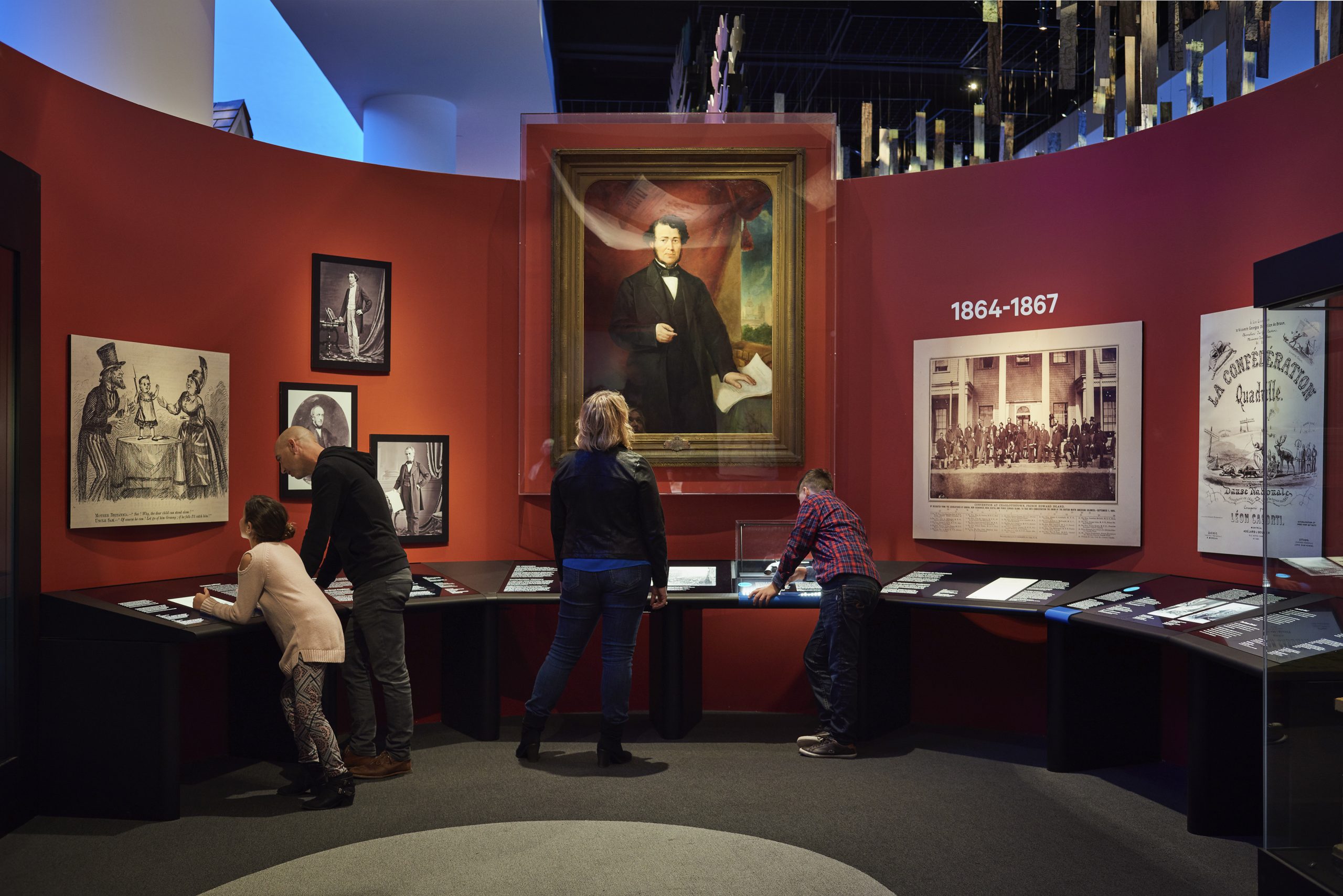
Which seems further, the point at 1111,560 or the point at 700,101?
the point at 700,101

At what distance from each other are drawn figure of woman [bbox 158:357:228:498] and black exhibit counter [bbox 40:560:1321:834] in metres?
0.49

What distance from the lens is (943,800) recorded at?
4363mm

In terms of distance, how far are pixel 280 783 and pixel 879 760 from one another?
3.00m

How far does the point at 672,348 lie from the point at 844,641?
2141 millimetres

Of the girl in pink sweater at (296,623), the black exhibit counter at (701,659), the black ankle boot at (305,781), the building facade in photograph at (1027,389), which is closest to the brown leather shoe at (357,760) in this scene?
the black ankle boot at (305,781)

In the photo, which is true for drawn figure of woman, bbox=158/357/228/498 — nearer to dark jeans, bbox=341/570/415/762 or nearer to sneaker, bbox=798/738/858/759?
dark jeans, bbox=341/570/415/762

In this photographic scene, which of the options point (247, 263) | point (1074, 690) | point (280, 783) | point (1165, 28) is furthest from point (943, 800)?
point (1165, 28)

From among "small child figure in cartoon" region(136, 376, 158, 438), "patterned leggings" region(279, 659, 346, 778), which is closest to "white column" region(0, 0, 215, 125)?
"small child figure in cartoon" region(136, 376, 158, 438)

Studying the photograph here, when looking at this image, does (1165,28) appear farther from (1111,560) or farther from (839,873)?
(839,873)

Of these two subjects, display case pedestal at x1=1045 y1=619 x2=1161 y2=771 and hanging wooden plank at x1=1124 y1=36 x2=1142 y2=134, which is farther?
hanging wooden plank at x1=1124 y1=36 x2=1142 y2=134

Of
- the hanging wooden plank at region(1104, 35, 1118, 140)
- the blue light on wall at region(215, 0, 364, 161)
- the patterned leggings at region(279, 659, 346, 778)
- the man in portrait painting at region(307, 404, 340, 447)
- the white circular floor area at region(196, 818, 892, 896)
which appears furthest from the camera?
the blue light on wall at region(215, 0, 364, 161)

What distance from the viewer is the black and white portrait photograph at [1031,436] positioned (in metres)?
5.26

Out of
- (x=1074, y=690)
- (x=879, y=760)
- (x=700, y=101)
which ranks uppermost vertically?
(x=700, y=101)

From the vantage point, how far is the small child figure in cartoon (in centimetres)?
473
